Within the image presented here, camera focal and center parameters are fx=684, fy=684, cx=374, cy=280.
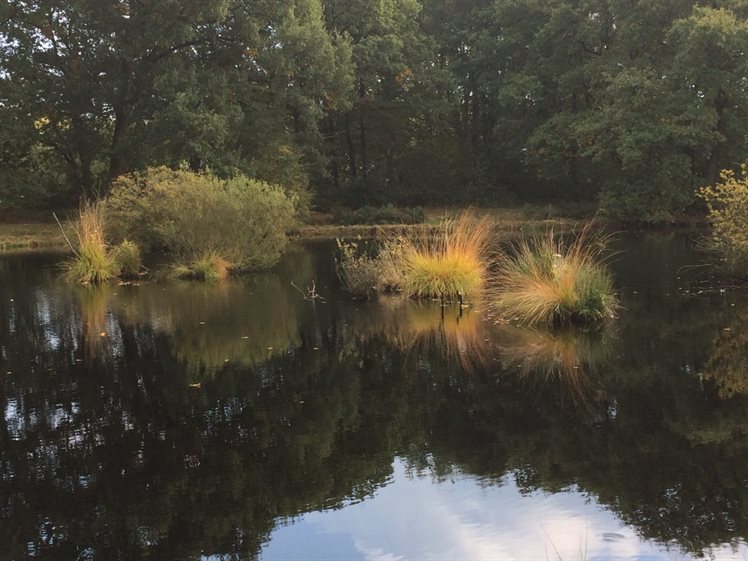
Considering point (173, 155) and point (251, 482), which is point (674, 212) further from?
point (251, 482)

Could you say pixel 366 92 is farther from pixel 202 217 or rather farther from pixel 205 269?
pixel 205 269

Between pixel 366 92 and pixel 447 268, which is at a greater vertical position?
pixel 366 92

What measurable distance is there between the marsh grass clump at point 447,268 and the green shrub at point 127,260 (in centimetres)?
661

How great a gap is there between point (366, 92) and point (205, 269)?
2544 centimetres

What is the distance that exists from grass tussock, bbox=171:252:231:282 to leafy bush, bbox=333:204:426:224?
14966 millimetres

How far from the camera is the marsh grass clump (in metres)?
10.7

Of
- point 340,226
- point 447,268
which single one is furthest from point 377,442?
point 340,226

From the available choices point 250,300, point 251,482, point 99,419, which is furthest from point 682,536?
point 250,300

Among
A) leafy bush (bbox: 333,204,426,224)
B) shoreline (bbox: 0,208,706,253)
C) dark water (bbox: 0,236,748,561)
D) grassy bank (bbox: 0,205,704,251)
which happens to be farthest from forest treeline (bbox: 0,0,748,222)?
dark water (bbox: 0,236,748,561)

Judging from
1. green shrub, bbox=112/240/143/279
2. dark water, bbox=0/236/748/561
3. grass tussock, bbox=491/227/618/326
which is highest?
green shrub, bbox=112/240/143/279

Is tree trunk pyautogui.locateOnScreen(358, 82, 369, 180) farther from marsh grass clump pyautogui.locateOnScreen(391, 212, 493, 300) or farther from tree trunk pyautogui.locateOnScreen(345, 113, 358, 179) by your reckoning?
marsh grass clump pyautogui.locateOnScreen(391, 212, 493, 300)

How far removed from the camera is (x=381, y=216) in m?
30.0

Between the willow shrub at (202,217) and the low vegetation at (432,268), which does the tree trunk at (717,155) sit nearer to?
the willow shrub at (202,217)

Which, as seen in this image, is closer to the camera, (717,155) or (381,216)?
(717,155)
